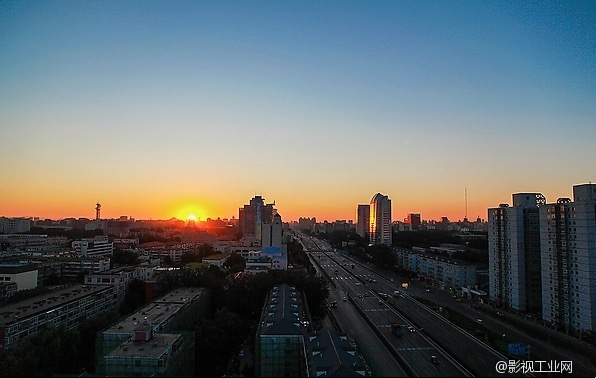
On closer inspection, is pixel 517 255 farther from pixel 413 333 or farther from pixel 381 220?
pixel 381 220

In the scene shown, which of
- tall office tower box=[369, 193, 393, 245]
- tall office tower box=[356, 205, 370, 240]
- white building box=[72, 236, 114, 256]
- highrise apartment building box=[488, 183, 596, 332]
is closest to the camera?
highrise apartment building box=[488, 183, 596, 332]

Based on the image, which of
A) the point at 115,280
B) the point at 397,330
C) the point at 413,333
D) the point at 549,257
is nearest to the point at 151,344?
the point at 397,330

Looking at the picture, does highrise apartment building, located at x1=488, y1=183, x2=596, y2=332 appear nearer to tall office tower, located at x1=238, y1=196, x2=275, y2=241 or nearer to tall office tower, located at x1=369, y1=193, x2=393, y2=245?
tall office tower, located at x1=369, y1=193, x2=393, y2=245

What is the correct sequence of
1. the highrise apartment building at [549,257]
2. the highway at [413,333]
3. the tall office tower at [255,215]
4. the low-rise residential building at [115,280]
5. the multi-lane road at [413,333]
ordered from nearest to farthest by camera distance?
1. the multi-lane road at [413,333]
2. the highway at [413,333]
3. the highrise apartment building at [549,257]
4. the low-rise residential building at [115,280]
5. the tall office tower at [255,215]

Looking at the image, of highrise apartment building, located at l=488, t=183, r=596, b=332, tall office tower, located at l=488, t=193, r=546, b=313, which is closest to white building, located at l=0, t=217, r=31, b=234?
tall office tower, located at l=488, t=193, r=546, b=313

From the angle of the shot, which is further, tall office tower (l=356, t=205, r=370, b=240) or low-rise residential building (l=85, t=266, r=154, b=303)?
tall office tower (l=356, t=205, r=370, b=240)

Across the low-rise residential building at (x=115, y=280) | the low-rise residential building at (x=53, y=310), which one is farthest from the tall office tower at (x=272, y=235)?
the low-rise residential building at (x=53, y=310)

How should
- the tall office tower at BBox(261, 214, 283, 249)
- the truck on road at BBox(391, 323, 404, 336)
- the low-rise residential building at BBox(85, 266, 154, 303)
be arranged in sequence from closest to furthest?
the truck on road at BBox(391, 323, 404, 336)
the low-rise residential building at BBox(85, 266, 154, 303)
the tall office tower at BBox(261, 214, 283, 249)

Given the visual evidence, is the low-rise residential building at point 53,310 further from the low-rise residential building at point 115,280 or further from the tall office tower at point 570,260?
the tall office tower at point 570,260
